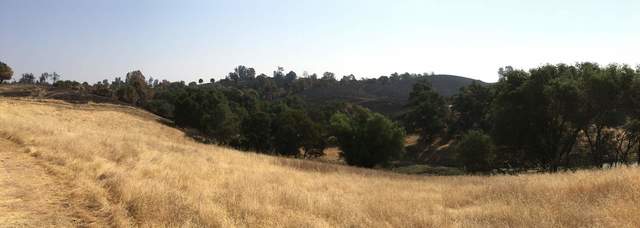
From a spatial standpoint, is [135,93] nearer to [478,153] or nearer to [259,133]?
[259,133]

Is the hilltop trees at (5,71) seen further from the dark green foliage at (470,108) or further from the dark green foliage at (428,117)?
the dark green foliage at (470,108)

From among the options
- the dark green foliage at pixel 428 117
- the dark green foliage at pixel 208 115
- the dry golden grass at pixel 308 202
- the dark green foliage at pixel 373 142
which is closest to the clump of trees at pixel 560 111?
the dark green foliage at pixel 373 142

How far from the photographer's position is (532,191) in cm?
1308

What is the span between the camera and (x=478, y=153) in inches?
2111

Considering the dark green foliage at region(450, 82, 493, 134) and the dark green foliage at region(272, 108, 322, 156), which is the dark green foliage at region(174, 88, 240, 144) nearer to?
the dark green foliage at region(272, 108, 322, 156)

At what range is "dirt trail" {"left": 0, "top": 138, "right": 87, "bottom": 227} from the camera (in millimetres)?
8305

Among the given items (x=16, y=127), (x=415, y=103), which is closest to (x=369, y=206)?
(x=16, y=127)

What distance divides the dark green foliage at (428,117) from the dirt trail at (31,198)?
82.6 metres

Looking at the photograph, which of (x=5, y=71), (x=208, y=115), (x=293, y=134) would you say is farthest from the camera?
(x=5, y=71)

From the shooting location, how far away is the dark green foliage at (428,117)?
9179 cm

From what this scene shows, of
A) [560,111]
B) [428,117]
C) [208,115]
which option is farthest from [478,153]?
[208,115]

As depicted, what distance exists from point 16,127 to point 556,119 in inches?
1493

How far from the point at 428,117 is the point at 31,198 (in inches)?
3444

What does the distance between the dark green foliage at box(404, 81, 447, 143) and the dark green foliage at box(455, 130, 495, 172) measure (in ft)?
A: 119
